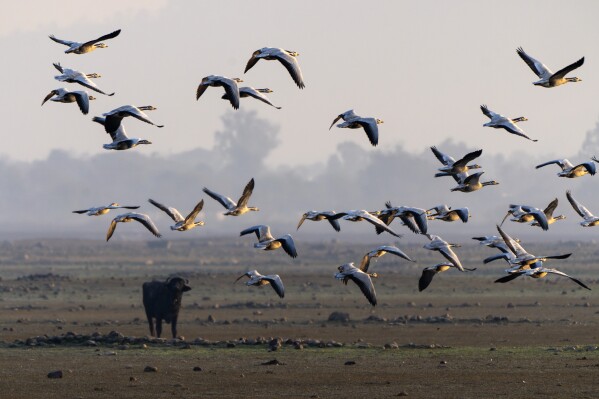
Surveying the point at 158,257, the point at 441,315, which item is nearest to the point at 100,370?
the point at 441,315

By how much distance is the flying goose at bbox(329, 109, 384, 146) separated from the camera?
89.3 ft

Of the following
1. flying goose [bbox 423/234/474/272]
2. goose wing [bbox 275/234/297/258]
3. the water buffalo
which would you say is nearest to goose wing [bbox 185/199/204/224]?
goose wing [bbox 275/234/297/258]

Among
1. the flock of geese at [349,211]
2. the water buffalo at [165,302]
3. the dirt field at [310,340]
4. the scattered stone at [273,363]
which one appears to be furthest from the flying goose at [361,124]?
the water buffalo at [165,302]

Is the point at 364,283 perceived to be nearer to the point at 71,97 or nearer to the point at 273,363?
the point at 71,97

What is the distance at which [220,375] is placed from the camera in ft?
115

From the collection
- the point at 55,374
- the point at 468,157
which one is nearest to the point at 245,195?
the point at 468,157

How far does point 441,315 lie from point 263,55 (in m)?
30.0

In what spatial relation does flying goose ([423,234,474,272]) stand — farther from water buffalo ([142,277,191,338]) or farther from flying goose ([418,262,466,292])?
water buffalo ([142,277,191,338])

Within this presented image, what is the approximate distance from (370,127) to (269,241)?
2.96 metres

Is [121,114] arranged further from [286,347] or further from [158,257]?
[158,257]

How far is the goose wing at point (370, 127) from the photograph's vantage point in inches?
1067

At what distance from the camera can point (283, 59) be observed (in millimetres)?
27219

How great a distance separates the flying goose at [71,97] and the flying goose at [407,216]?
6.23 metres

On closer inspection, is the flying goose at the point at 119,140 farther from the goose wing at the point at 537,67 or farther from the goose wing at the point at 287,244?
the goose wing at the point at 537,67
